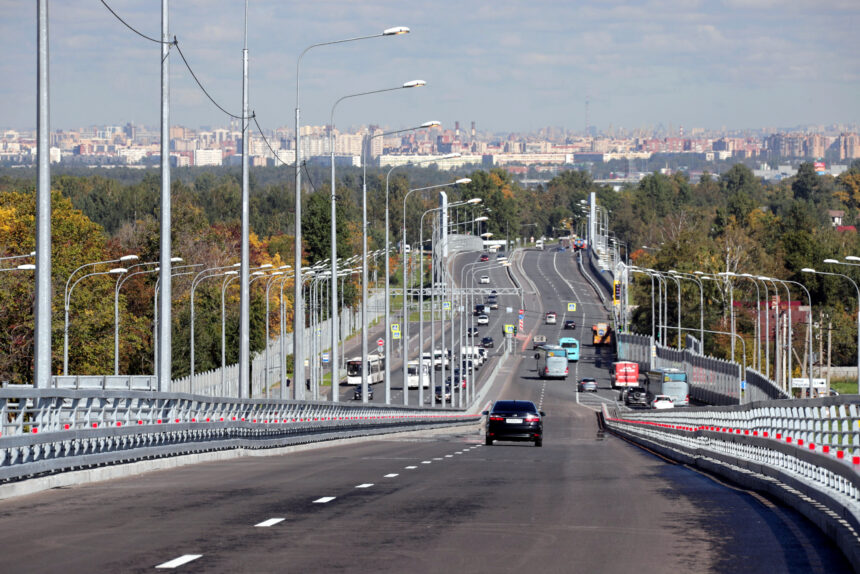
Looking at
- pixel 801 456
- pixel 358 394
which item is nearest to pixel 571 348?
pixel 358 394

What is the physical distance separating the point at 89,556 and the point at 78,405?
9487mm

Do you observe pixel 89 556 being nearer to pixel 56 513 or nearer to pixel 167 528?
pixel 167 528

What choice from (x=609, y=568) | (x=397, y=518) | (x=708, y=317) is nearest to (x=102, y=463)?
(x=397, y=518)

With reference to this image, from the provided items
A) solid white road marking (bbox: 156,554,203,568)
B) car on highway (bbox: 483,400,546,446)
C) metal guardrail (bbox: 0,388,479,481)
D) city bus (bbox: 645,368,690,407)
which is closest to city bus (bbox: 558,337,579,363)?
city bus (bbox: 645,368,690,407)

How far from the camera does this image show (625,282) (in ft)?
496

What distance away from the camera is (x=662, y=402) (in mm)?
100688

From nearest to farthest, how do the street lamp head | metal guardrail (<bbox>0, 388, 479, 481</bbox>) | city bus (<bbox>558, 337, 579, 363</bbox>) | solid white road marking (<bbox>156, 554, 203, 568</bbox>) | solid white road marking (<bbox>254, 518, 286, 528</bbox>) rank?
solid white road marking (<bbox>156, 554, 203, 568</bbox>) < solid white road marking (<bbox>254, 518, 286, 528</bbox>) < metal guardrail (<bbox>0, 388, 479, 481</bbox>) < the street lamp head < city bus (<bbox>558, 337, 579, 363</bbox>)

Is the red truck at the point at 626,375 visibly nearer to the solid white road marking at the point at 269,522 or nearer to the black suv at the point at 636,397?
the black suv at the point at 636,397

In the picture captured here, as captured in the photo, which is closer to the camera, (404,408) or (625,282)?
(404,408)

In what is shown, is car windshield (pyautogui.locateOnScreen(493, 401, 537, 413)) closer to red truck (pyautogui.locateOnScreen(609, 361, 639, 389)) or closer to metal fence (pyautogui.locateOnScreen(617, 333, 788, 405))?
metal fence (pyautogui.locateOnScreen(617, 333, 788, 405))

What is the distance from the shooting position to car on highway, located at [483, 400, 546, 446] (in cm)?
4125

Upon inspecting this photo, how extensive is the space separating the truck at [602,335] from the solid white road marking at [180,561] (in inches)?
5564

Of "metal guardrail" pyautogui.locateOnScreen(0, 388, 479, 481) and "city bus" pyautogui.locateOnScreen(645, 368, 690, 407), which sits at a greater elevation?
"metal guardrail" pyautogui.locateOnScreen(0, 388, 479, 481)

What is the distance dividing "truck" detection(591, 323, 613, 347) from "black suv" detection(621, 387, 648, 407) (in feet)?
138
